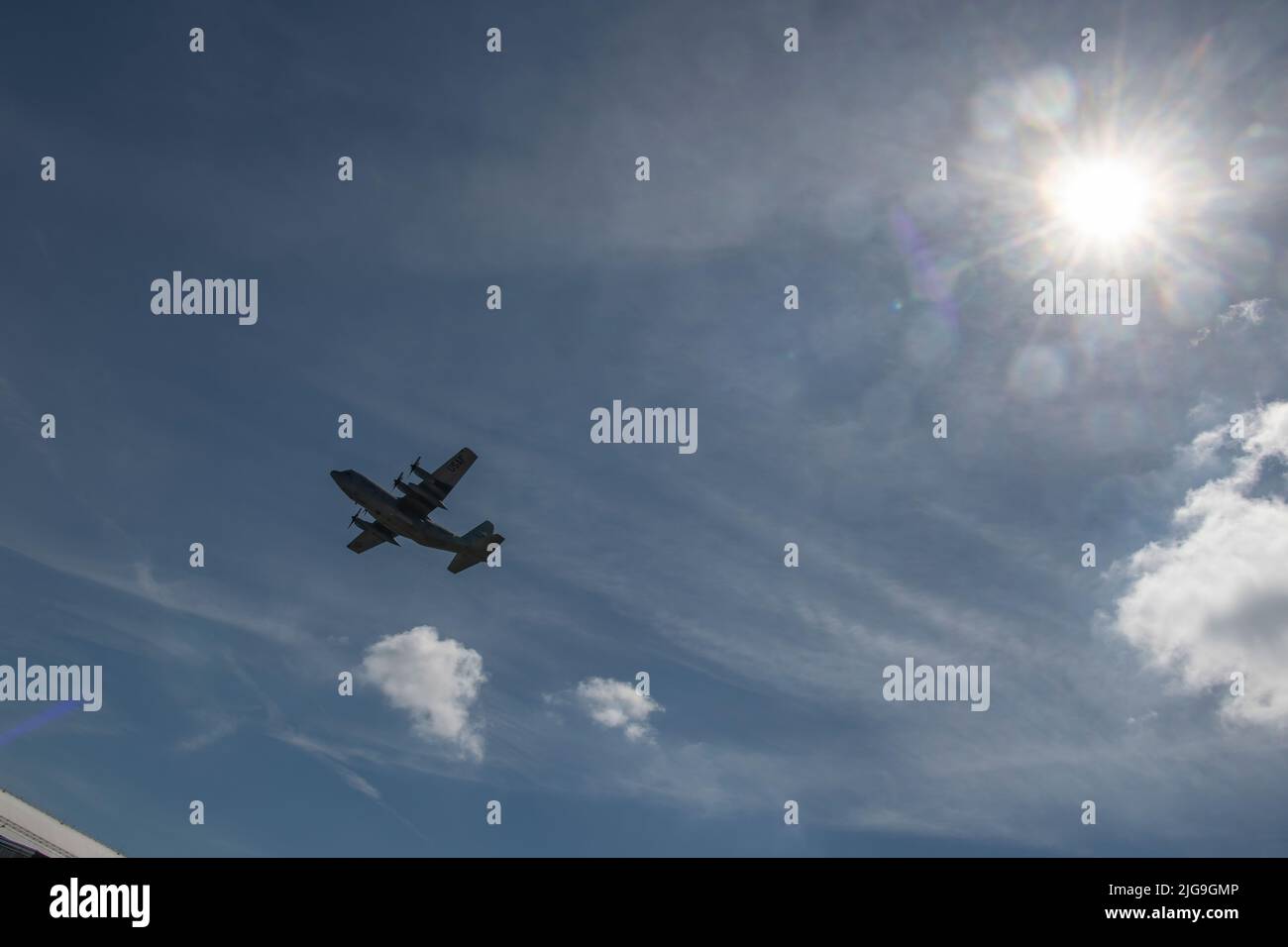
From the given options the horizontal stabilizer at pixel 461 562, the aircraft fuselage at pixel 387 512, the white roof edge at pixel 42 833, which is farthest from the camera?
the horizontal stabilizer at pixel 461 562

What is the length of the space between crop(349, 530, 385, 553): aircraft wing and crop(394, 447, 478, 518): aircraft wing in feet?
18.9

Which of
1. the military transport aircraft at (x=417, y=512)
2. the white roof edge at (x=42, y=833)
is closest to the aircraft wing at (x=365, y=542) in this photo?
the military transport aircraft at (x=417, y=512)

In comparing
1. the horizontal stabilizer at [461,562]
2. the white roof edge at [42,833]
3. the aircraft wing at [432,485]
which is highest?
the aircraft wing at [432,485]

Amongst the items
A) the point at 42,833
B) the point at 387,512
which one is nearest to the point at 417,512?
the point at 387,512

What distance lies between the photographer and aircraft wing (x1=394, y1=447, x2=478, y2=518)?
63.1m

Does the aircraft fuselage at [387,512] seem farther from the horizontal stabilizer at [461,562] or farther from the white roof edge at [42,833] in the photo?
the white roof edge at [42,833]

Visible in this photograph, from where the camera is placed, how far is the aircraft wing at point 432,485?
63.1 m

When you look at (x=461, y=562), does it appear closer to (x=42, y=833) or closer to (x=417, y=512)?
(x=417, y=512)

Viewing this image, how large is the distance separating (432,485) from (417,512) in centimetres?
243

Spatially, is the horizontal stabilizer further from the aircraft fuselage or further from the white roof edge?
the white roof edge

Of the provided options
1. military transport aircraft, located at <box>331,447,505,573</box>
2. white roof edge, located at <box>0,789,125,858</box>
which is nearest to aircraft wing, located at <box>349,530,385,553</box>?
military transport aircraft, located at <box>331,447,505,573</box>
